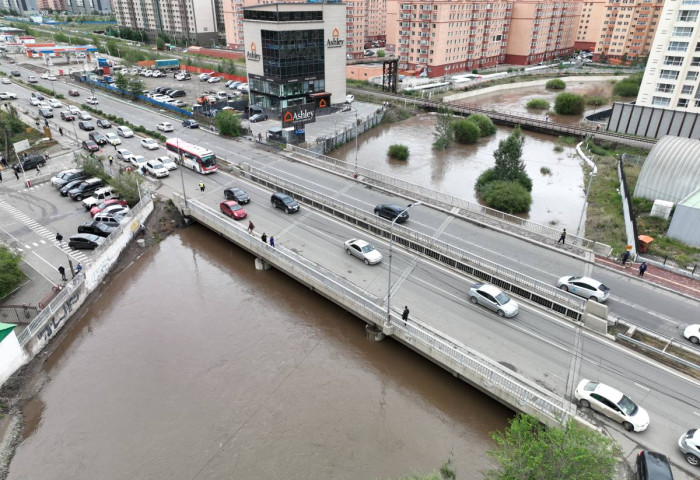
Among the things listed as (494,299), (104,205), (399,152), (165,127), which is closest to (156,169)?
(104,205)

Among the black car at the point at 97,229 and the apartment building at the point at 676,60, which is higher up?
the apartment building at the point at 676,60

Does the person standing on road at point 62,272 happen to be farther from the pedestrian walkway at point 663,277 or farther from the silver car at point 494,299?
the pedestrian walkway at point 663,277

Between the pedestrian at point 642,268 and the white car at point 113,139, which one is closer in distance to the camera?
the pedestrian at point 642,268

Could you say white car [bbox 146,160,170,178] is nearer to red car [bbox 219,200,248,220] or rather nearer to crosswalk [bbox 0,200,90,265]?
crosswalk [bbox 0,200,90,265]

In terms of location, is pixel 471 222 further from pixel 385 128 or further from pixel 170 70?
pixel 170 70

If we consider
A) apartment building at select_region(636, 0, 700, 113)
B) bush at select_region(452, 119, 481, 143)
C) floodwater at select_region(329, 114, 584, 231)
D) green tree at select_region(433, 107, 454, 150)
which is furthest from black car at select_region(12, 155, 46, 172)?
apartment building at select_region(636, 0, 700, 113)

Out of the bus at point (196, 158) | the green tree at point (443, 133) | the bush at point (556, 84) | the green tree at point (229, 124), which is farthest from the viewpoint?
the bush at point (556, 84)

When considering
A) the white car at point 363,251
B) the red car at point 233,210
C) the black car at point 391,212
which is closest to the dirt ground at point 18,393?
the red car at point 233,210

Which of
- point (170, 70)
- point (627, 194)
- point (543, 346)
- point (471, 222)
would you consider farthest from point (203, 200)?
point (170, 70)
